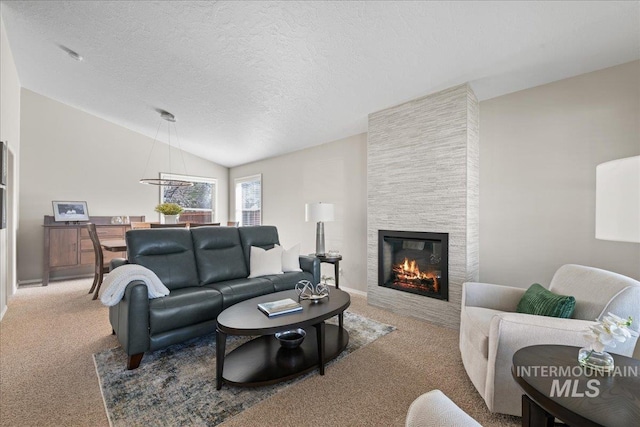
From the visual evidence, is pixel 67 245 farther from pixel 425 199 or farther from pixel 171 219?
pixel 425 199

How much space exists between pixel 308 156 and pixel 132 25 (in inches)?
119

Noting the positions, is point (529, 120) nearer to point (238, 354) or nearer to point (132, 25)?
point (238, 354)

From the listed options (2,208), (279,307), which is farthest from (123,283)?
(2,208)

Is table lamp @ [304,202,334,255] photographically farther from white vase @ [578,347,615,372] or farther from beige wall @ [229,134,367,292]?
white vase @ [578,347,615,372]

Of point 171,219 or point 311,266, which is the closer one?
point 311,266

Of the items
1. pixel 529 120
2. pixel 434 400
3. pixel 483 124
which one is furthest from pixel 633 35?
pixel 434 400

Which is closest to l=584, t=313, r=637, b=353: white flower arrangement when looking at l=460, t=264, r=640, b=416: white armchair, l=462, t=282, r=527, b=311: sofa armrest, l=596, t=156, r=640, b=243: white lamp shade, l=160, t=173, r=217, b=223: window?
l=460, t=264, r=640, b=416: white armchair

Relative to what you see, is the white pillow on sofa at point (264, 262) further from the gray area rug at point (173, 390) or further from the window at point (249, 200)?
the window at point (249, 200)

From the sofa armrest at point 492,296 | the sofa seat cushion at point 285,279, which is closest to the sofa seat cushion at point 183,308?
the sofa seat cushion at point 285,279

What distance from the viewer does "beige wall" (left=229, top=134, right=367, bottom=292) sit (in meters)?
4.30

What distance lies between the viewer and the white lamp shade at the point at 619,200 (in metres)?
0.98

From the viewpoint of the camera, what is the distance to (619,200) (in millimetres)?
1040

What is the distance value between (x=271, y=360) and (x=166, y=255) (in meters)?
1.61

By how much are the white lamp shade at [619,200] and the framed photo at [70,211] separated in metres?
6.86
